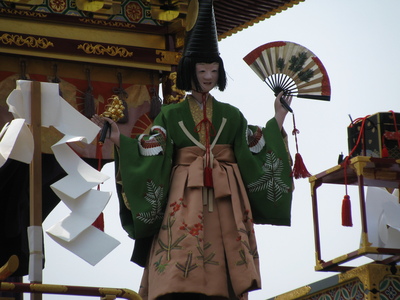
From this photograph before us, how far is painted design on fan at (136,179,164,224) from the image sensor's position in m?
6.07

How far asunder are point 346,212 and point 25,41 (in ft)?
9.31

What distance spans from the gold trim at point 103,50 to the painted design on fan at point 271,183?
2.44 m

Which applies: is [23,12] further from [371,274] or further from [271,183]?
[371,274]

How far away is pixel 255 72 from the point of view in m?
6.51

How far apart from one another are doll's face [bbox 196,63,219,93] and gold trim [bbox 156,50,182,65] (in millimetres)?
2071

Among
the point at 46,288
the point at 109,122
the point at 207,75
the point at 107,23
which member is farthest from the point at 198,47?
the point at 46,288

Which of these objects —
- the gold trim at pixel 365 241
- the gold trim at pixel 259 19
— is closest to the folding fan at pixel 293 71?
the gold trim at pixel 365 241

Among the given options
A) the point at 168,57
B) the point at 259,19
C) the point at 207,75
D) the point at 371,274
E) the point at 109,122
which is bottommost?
the point at 371,274

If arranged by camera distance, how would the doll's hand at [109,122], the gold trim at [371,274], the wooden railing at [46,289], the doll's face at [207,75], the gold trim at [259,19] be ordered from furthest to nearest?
the gold trim at [259,19], the gold trim at [371,274], the doll's face at [207,75], the doll's hand at [109,122], the wooden railing at [46,289]

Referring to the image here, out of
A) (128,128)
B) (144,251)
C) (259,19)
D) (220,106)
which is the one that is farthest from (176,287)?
(259,19)

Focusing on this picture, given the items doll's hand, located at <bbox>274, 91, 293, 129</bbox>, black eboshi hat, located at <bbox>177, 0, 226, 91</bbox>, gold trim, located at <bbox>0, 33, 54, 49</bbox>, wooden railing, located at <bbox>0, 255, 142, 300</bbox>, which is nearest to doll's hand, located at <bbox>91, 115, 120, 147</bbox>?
black eboshi hat, located at <bbox>177, 0, 226, 91</bbox>

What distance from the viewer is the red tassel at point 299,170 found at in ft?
20.7

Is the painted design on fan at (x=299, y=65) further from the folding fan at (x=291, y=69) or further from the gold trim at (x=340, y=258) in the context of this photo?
the gold trim at (x=340, y=258)

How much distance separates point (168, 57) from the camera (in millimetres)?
8445
